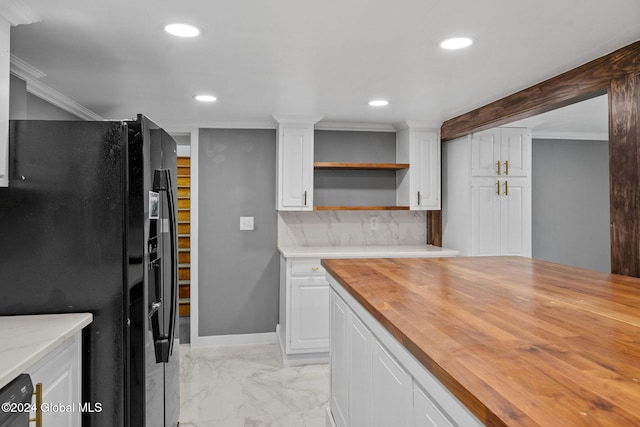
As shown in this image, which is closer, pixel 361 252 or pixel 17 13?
pixel 17 13

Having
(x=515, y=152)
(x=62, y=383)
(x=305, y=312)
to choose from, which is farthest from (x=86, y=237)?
(x=515, y=152)

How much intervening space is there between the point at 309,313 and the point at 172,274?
1.55 meters

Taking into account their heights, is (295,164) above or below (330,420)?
above

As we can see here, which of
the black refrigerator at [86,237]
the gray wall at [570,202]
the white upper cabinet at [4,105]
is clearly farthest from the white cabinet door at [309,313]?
the gray wall at [570,202]

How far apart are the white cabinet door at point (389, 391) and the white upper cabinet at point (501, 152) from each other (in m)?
2.78

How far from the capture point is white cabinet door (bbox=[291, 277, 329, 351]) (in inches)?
140

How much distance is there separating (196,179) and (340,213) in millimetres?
1489

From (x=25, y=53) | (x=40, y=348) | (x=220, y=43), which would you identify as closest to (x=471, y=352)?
(x=40, y=348)

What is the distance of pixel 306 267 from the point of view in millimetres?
3580

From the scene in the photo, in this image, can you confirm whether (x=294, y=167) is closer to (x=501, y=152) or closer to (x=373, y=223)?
(x=373, y=223)

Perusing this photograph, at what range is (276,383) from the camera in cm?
319

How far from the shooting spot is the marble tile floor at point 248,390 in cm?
265

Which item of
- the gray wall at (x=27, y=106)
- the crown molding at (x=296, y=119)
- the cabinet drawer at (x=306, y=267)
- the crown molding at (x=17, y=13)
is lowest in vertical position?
the cabinet drawer at (x=306, y=267)

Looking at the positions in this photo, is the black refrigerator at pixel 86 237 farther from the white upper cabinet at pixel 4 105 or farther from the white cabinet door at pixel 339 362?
the white cabinet door at pixel 339 362
